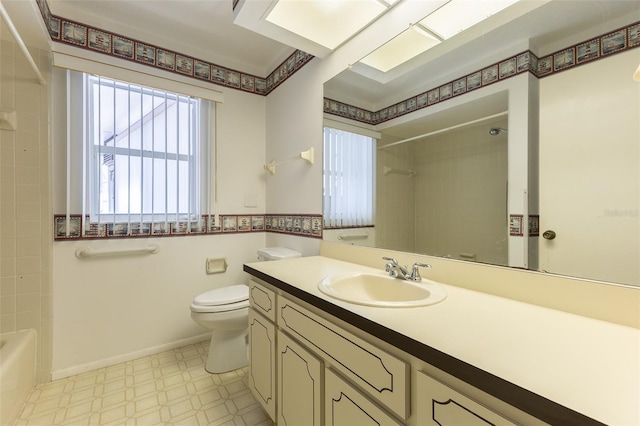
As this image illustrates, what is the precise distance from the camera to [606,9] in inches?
30.3

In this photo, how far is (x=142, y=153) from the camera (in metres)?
1.90

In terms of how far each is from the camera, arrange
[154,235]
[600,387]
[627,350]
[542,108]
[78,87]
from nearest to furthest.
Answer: [600,387] < [627,350] < [542,108] < [78,87] < [154,235]

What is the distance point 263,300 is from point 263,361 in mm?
288

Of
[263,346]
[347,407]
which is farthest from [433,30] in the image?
[263,346]

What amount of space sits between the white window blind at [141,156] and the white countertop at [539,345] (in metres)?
1.63

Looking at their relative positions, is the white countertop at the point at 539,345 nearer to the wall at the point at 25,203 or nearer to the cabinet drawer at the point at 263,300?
the cabinet drawer at the point at 263,300

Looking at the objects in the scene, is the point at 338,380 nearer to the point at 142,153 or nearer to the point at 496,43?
the point at 496,43

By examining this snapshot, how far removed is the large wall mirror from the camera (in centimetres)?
75

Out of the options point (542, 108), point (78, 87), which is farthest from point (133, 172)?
point (542, 108)

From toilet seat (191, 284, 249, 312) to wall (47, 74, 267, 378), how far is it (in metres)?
0.48

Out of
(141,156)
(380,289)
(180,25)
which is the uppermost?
(180,25)

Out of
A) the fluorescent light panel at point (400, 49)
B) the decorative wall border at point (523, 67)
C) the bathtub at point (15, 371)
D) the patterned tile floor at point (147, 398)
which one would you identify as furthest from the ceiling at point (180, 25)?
the patterned tile floor at point (147, 398)

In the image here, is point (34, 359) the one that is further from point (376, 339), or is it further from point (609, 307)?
point (609, 307)

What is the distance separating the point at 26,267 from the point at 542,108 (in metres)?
2.72
